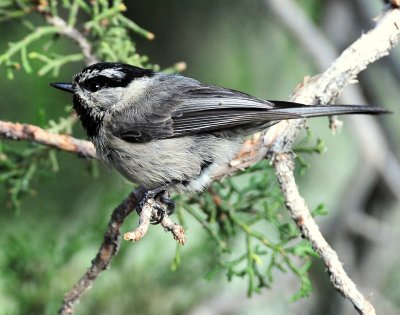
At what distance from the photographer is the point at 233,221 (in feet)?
12.9

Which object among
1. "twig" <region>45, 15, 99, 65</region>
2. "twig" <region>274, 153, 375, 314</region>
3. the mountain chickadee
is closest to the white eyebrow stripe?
the mountain chickadee

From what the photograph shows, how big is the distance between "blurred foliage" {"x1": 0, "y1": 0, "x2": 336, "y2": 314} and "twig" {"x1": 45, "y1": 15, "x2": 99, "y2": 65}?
2 cm

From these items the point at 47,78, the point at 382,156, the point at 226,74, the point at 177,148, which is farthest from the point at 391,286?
the point at 47,78

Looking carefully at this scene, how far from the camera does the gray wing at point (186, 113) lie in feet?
11.9

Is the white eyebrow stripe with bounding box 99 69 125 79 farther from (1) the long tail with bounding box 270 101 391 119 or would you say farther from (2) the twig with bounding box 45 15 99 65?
(1) the long tail with bounding box 270 101 391 119

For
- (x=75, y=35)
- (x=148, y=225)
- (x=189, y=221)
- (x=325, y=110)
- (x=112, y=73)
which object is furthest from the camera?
(x=189, y=221)

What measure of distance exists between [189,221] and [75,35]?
8.79 feet

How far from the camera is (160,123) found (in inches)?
152

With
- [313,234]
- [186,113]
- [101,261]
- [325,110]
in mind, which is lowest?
[313,234]

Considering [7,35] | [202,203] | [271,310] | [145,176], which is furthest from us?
[271,310]

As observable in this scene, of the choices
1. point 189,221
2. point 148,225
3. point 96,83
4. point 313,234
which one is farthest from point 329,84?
point 189,221

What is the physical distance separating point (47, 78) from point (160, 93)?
1.29 metres

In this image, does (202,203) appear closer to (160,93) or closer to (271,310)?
(160,93)

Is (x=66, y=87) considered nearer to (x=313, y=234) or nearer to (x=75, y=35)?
(x=75, y=35)
